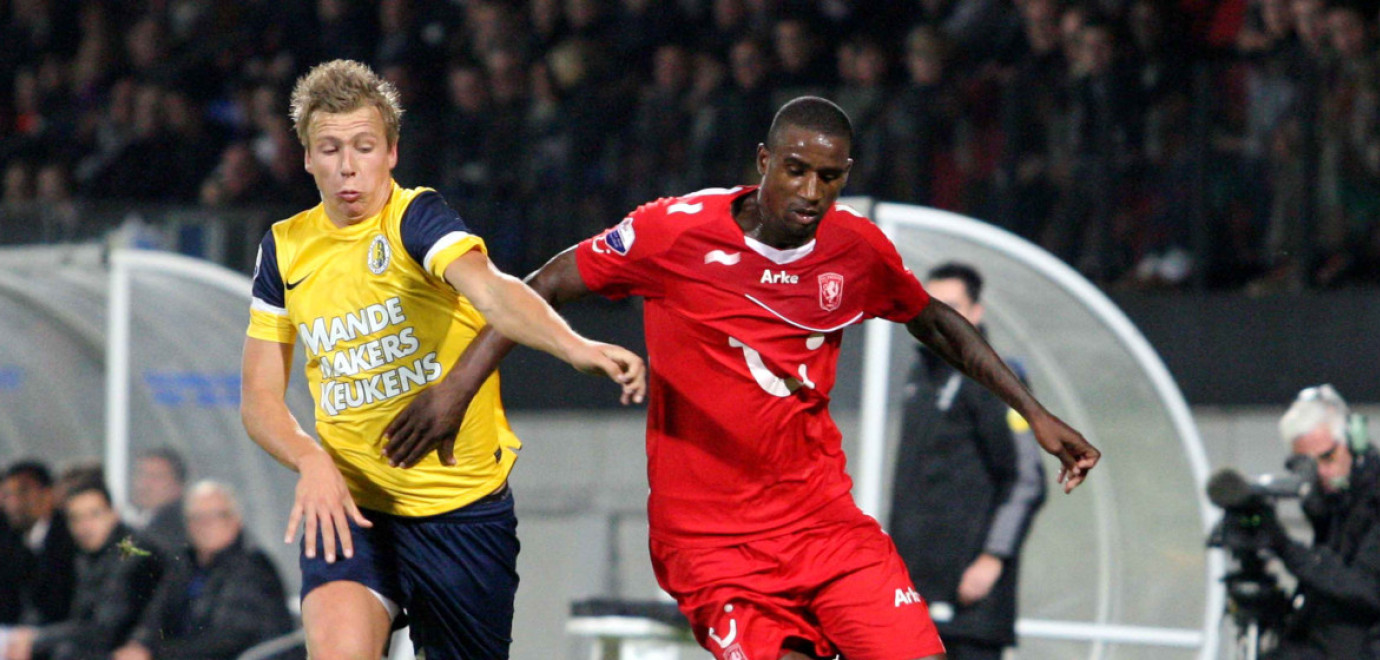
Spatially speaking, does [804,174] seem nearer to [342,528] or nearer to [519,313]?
[519,313]

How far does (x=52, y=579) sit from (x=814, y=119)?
20.4 ft

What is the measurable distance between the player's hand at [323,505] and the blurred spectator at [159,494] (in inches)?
186

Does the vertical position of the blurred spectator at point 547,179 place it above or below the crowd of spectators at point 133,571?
above

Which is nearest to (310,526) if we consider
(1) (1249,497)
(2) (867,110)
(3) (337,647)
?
(3) (337,647)

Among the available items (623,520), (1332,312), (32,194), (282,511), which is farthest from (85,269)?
(1332,312)

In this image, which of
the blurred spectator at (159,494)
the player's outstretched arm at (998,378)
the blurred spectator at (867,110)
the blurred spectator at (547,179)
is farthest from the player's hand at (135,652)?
the player's outstretched arm at (998,378)

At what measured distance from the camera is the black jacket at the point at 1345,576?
5.78 meters

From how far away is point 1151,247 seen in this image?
8430mm

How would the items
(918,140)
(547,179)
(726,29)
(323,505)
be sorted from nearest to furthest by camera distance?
1. (323,505)
2. (918,140)
3. (547,179)
4. (726,29)

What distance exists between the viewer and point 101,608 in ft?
27.7

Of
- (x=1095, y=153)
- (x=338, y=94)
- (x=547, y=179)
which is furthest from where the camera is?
(x=547, y=179)

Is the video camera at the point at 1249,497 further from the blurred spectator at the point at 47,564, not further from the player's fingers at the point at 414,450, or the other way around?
the blurred spectator at the point at 47,564

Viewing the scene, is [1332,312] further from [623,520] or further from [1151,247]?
[623,520]

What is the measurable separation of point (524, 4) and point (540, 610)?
367 cm
